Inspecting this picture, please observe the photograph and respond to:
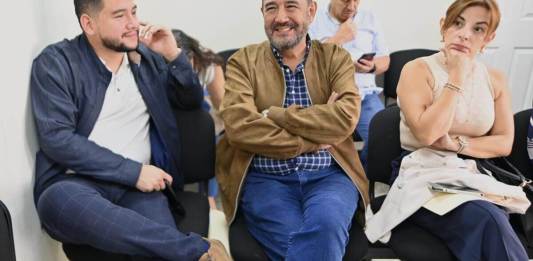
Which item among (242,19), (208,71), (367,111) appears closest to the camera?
(208,71)

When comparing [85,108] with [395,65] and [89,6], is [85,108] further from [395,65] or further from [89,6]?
[395,65]

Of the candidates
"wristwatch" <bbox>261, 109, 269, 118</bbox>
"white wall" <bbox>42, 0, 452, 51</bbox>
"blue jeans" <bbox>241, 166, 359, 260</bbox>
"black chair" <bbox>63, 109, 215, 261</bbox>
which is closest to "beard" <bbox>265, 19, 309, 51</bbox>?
"wristwatch" <bbox>261, 109, 269, 118</bbox>

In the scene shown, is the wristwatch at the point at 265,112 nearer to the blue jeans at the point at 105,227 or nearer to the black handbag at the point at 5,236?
the blue jeans at the point at 105,227

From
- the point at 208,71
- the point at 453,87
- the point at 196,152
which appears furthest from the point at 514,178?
the point at 208,71

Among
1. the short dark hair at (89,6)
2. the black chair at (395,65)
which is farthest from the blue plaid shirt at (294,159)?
the black chair at (395,65)

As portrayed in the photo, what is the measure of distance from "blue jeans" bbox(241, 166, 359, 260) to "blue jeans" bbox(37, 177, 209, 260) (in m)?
0.23

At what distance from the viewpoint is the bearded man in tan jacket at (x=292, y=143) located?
1.45m

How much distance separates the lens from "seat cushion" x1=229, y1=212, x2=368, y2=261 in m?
1.42

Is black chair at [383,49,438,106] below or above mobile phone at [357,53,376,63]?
below

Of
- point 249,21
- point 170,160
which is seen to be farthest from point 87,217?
point 249,21

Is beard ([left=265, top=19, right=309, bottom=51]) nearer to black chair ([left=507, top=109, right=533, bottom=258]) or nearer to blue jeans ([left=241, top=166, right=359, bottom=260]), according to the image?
blue jeans ([left=241, top=166, right=359, bottom=260])

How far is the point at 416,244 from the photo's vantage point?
4.76 feet

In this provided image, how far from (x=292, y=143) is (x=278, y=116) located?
0.12 m

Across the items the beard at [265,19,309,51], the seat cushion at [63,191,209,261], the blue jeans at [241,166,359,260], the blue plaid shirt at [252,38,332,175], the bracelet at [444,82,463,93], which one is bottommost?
the seat cushion at [63,191,209,261]
